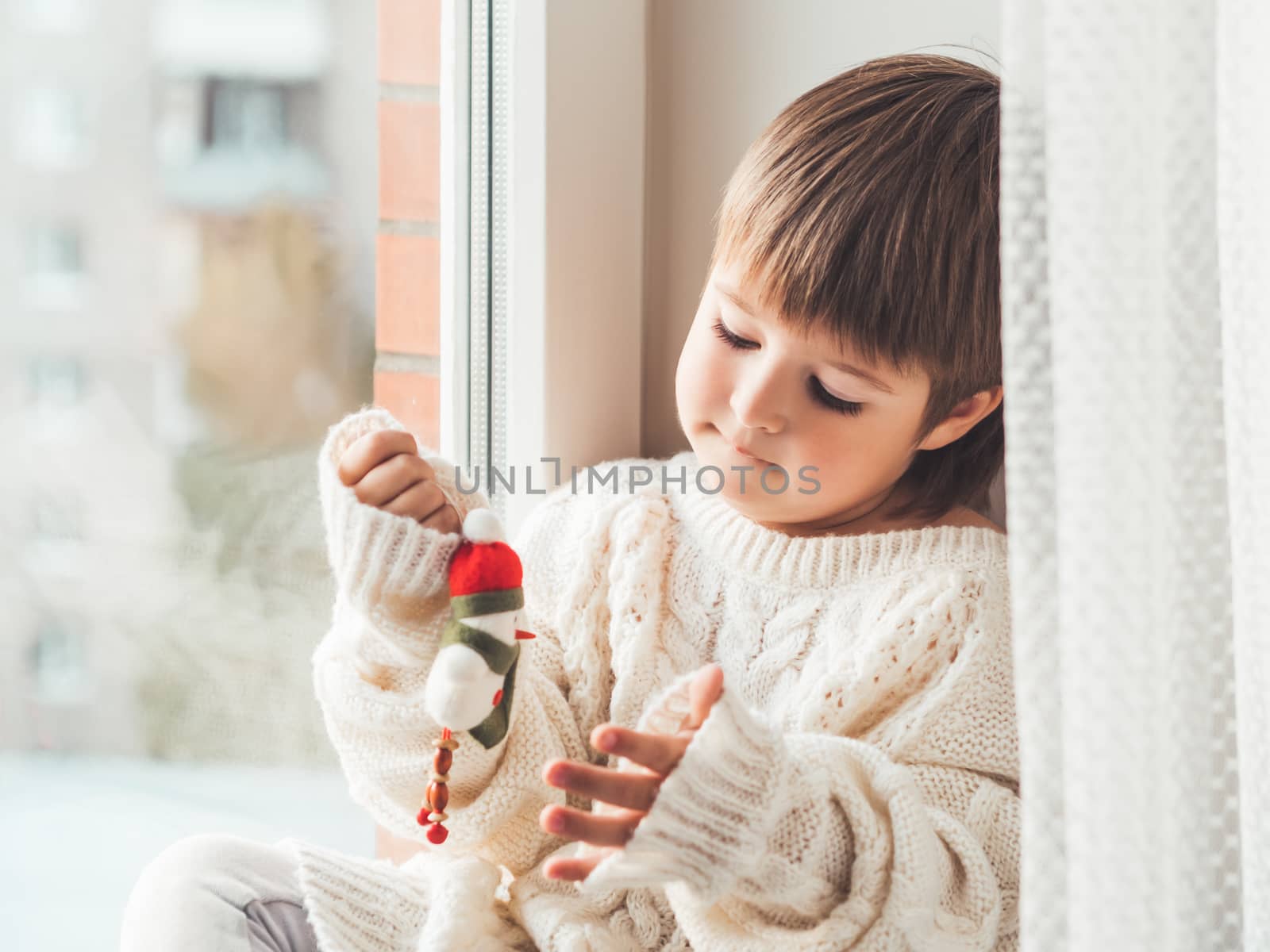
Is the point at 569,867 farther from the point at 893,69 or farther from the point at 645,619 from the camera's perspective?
the point at 893,69

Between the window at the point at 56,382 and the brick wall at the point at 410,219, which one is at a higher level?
the brick wall at the point at 410,219

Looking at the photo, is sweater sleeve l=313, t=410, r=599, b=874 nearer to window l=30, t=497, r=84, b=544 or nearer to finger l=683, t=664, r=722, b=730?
finger l=683, t=664, r=722, b=730

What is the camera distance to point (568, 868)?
620 millimetres

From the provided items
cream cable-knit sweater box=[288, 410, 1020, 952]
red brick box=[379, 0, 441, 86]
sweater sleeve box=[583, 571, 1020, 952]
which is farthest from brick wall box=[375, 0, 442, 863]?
sweater sleeve box=[583, 571, 1020, 952]

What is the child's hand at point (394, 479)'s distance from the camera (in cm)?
79

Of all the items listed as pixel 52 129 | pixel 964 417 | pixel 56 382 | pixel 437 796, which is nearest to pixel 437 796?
pixel 437 796

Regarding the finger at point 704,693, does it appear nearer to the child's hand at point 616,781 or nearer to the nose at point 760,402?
the child's hand at point 616,781

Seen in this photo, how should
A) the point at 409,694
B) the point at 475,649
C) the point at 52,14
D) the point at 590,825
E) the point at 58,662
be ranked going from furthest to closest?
the point at 58,662 < the point at 52,14 < the point at 409,694 < the point at 475,649 < the point at 590,825

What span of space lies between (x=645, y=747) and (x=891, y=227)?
426 millimetres

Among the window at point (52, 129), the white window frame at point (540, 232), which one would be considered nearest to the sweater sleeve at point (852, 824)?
the white window frame at point (540, 232)

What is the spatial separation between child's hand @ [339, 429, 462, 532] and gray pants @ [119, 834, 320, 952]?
0.86 ft

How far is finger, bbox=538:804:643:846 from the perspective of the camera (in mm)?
597

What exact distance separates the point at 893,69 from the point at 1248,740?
2.14 ft

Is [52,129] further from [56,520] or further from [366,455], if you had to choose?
[366,455]
